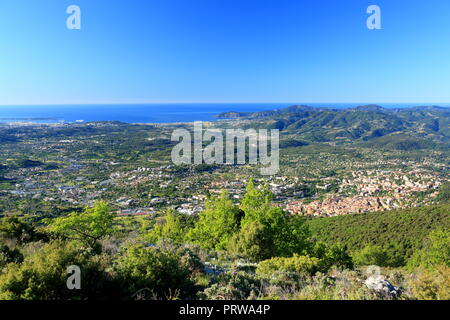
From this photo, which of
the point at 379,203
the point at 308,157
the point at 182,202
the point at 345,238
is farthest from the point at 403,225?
the point at 308,157

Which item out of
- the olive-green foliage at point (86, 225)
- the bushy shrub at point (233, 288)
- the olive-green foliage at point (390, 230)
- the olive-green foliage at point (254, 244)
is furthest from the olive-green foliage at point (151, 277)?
the olive-green foliage at point (390, 230)

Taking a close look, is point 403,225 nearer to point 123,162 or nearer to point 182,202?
point 182,202

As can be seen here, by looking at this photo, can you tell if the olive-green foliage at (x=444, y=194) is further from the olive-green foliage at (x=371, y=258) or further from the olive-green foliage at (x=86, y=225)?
the olive-green foliage at (x=86, y=225)

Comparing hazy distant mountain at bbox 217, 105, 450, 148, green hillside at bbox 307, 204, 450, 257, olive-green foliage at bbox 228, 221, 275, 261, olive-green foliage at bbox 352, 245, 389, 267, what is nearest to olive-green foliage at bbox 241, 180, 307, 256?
olive-green foliage at bbox 228, 221, 275, 261

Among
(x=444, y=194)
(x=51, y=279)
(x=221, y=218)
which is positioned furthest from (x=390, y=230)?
(x=444, y=194)

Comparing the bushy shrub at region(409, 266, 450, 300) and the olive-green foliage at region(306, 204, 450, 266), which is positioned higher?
the bushy shrub at region(409, 266, 450, 300)

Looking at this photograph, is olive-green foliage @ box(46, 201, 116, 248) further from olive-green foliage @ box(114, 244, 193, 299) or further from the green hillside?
the green hillside

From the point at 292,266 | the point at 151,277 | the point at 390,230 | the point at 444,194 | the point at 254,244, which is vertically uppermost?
the point at 151,277

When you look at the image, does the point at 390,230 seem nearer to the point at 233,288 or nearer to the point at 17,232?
the point at 233,288
